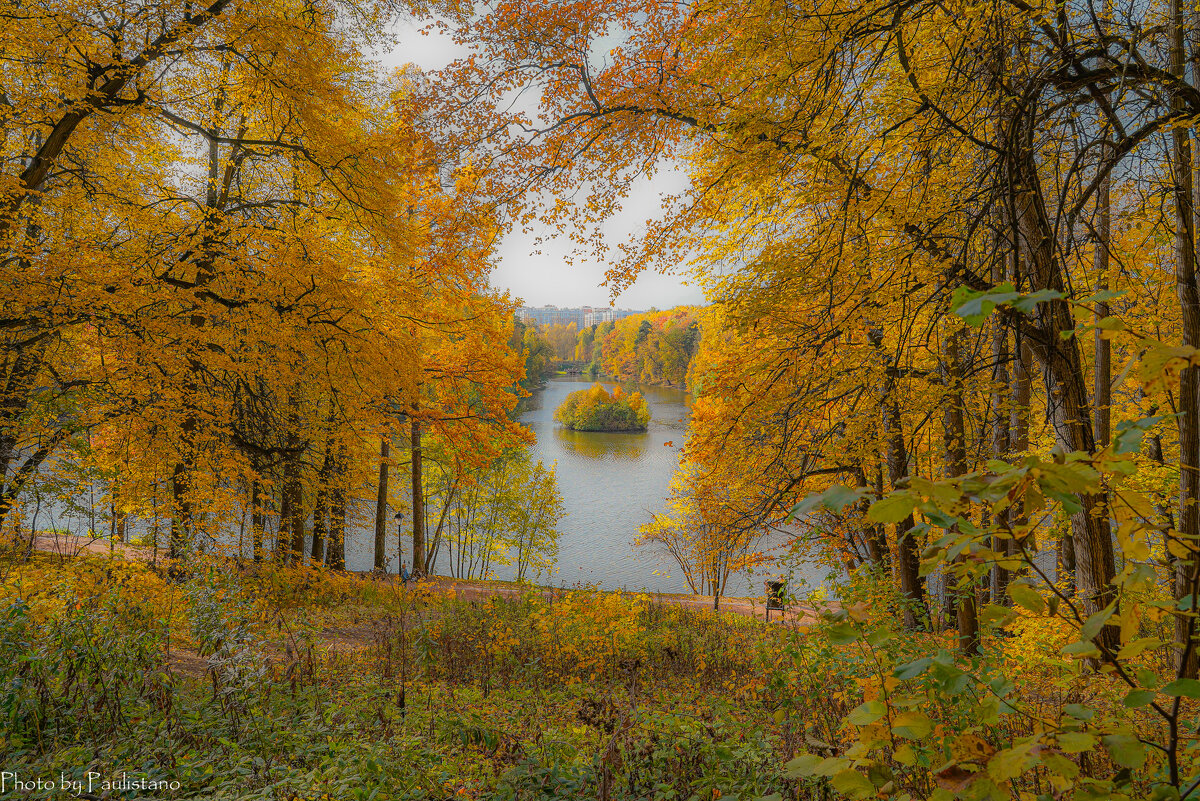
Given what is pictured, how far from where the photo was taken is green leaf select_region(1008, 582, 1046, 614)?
3.03 feet

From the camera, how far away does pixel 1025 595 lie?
976 mm

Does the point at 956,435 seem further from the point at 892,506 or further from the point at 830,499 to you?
the point at 830,499

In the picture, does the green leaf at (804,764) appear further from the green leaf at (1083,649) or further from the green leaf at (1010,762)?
the green leaf at (1083,649)

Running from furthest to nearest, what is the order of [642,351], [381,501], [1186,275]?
[642,351]
[381,501]
[1186,275]

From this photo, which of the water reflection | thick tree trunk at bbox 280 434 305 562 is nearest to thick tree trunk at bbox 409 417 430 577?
thick tree trunk at bbox 280 434 305 562

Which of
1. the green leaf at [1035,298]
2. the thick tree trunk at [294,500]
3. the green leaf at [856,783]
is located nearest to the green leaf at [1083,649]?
the green leaf at [856,783]

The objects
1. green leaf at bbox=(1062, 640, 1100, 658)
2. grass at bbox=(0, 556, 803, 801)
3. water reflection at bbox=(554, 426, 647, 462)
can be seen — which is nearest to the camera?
green leaf at bbox=(1062, 640, 1100, 658)

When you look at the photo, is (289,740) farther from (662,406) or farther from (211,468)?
(662,406)

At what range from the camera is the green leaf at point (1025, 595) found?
0.92 meters

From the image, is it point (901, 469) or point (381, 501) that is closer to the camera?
point (901, 469)

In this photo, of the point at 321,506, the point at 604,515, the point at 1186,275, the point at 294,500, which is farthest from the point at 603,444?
the point at 1186,275

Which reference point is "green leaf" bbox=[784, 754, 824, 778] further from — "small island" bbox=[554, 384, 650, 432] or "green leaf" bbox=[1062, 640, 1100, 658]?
"small island" bbox=[554, 384, 650, 432]

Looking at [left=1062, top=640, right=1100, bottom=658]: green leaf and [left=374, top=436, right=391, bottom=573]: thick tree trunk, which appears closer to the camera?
[left=1062, top=640, right=1100, bottom=658]: green leaf

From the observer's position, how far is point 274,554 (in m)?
10.1
